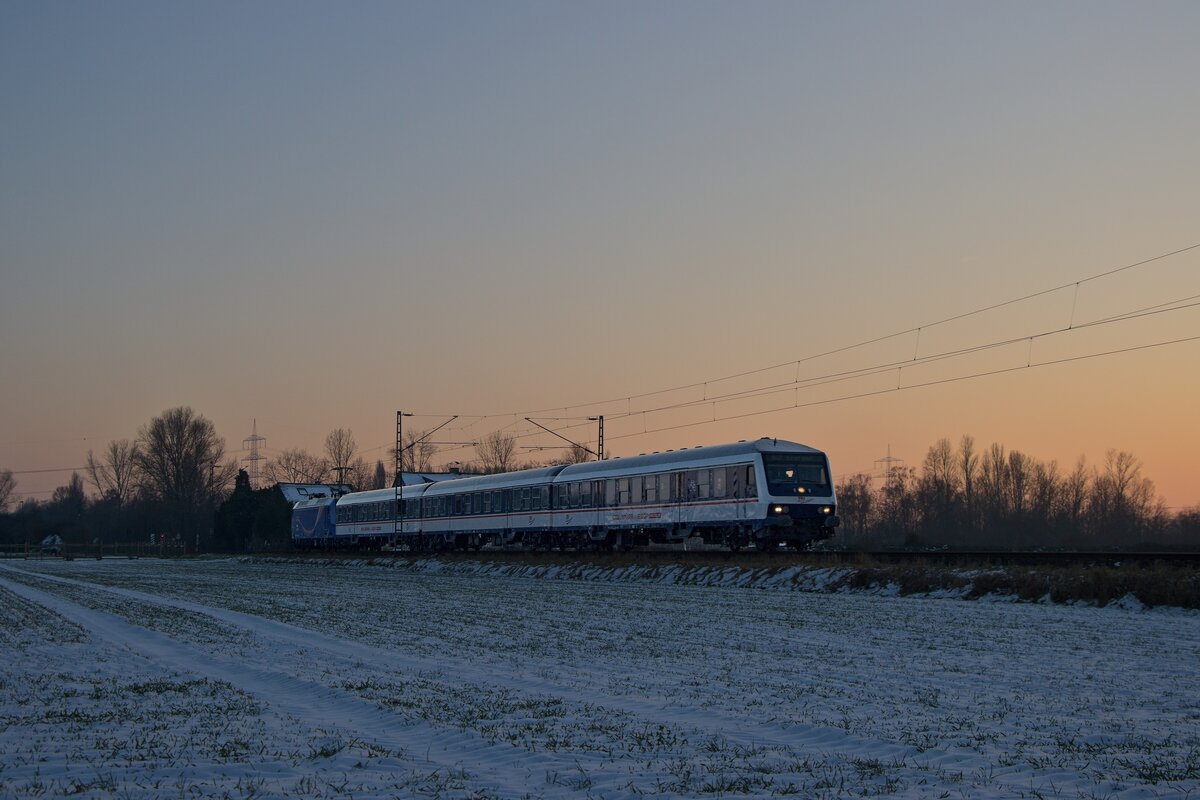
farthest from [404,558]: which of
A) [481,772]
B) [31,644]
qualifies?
[481,772]

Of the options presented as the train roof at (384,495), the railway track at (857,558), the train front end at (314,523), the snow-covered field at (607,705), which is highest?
the train roof at (384,495)

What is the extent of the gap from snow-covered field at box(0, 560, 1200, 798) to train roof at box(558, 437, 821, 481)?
1551cm

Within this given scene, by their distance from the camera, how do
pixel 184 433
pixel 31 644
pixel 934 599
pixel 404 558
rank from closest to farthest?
pixel 31 644, pixel 934 599, pixel 404 558, pixel 184 433

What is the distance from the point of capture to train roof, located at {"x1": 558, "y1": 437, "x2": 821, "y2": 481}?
36594 millimetres

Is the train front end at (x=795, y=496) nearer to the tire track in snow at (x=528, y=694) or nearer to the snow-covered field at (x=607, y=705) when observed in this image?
the snow-covered field at (x=607, y=705)

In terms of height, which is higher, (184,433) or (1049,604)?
(184,433)

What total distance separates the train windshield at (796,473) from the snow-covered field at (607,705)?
47.8 feet

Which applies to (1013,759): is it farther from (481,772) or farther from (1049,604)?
(1049,604)

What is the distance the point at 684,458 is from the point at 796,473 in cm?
452

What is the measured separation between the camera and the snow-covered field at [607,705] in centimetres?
760

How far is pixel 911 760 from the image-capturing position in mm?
8211

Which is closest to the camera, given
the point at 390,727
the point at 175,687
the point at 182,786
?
the point at 182,786

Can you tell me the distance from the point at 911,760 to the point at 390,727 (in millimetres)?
4222

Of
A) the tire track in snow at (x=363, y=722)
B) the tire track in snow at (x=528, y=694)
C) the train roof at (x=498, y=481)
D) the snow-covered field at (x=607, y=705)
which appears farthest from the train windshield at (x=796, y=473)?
the tire track in snow at (x=363, y=722)
